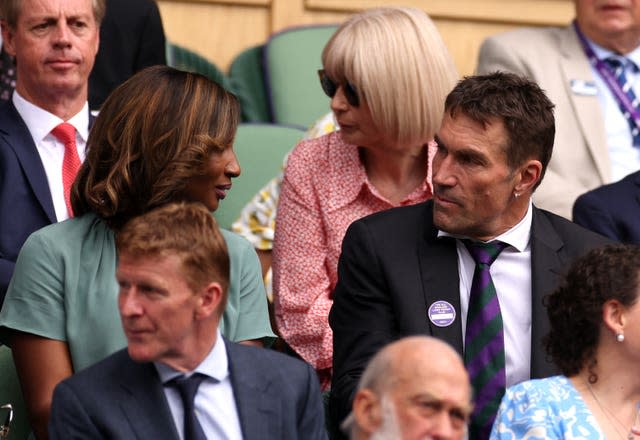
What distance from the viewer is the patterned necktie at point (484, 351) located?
121 inches

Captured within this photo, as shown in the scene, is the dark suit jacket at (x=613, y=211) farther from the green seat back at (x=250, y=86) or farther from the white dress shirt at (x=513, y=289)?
the green seat back at (x=250, y=86)

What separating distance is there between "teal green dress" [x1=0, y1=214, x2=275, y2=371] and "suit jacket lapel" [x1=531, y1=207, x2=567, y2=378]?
37.1 inches

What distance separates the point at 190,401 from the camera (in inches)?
99.2

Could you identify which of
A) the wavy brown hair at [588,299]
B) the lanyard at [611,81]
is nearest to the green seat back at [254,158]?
the lanyard at [611,81]

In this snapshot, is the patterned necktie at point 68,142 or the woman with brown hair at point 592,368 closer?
the woman with brown hair at point 592,368

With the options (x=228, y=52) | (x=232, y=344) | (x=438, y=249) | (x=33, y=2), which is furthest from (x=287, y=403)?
(x=228, y=52)

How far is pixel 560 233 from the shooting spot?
A: 331 cm

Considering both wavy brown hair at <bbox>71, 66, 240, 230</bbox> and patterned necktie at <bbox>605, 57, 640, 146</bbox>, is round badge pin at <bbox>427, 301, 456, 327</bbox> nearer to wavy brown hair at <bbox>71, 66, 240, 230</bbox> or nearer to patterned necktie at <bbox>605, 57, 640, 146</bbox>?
wavy brown hair at <bbox>71, 66, 240, 230</bbox>

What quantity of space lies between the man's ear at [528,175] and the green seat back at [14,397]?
1225 mm

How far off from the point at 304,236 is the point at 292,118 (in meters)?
1.53

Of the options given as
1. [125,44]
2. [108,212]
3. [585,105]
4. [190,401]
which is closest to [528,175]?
[108,212]

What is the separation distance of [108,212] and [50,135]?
0.85 m

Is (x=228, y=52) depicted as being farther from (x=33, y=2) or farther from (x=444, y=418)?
(x=444, y=418)

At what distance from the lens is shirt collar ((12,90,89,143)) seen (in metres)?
3.65
